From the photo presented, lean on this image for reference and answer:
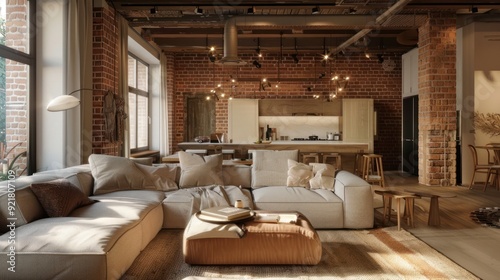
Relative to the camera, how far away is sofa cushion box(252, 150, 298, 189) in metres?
5.40

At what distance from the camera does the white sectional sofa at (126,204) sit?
2568 mm

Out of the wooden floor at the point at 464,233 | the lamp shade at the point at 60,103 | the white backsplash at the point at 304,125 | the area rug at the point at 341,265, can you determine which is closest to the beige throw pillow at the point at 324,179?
the wooden floor at the point at 464,233

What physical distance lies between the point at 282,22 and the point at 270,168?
11.6ft

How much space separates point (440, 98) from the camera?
8.00 metres

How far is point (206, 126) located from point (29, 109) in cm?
662

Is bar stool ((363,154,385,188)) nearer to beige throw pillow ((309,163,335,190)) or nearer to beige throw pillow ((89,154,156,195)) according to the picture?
beige throw pillow ((309,163,335,190))

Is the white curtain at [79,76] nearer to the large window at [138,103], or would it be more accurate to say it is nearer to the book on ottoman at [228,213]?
the book on ottoman at [228,213]

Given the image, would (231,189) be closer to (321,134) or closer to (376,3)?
(376,3)

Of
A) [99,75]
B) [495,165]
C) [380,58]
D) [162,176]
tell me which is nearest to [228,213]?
[162,176]

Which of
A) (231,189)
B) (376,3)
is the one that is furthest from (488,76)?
(231,189)

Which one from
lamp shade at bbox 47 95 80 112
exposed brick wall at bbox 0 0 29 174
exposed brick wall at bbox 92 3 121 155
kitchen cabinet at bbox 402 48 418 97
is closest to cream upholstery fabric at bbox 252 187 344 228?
lamp shade at bbox 47 95 80 112

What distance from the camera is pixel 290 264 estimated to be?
339 cm

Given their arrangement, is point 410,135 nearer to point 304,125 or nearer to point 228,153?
point 304,125

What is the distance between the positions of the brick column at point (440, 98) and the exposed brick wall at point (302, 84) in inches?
140
